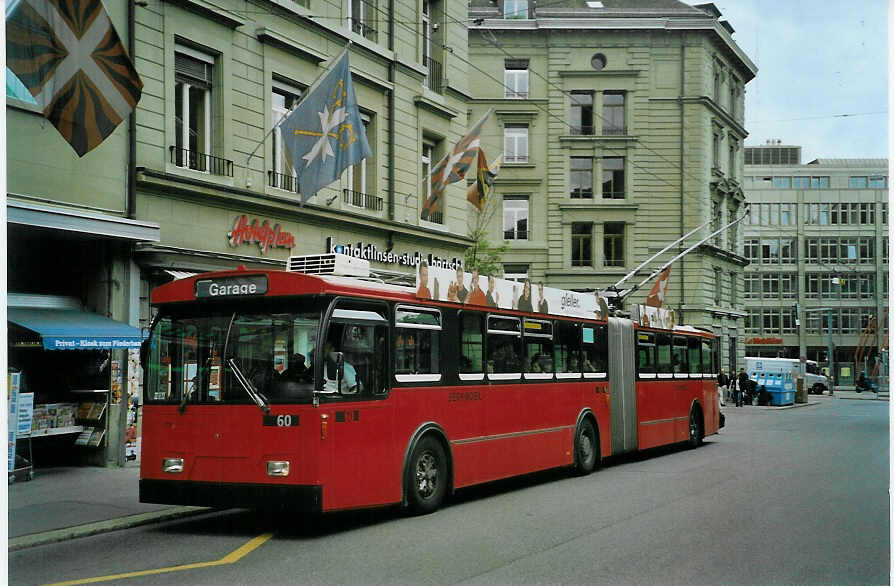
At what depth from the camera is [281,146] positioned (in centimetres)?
2047

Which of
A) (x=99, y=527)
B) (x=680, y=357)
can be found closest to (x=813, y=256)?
(x=680, y=357)

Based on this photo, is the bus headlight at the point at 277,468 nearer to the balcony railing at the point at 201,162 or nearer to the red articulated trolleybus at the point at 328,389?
the red articulated trolleybus at the point at 328,389

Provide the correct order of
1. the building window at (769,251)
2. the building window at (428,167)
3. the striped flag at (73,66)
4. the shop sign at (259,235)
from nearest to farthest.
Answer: the striped flag at (73,66), the shop sign at (259,235), the building window at (428,167), the building window at (769,251)

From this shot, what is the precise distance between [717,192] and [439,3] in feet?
101

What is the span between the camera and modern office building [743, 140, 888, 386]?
37.5 metres

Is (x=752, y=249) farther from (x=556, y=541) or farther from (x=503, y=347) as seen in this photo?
(x=556, y=541)

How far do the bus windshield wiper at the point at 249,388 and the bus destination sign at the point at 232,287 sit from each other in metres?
0.71

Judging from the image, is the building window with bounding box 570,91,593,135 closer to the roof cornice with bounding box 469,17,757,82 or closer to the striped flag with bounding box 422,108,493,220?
the roof cornice with bounding box 469,17,757,82

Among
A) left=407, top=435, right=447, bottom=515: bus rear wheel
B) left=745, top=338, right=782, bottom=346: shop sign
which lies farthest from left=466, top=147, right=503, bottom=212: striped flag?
left=745, top=338, right=782, bottom=346: shop sign

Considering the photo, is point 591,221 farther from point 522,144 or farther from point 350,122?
point 350,122

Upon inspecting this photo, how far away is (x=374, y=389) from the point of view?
10867 millimetres

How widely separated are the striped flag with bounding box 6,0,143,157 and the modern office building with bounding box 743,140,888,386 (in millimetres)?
18432

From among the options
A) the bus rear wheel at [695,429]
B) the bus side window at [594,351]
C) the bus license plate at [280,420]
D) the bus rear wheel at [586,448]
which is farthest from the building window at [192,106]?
the bus rear wheel at [695,429]

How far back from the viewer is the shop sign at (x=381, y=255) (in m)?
21.5
